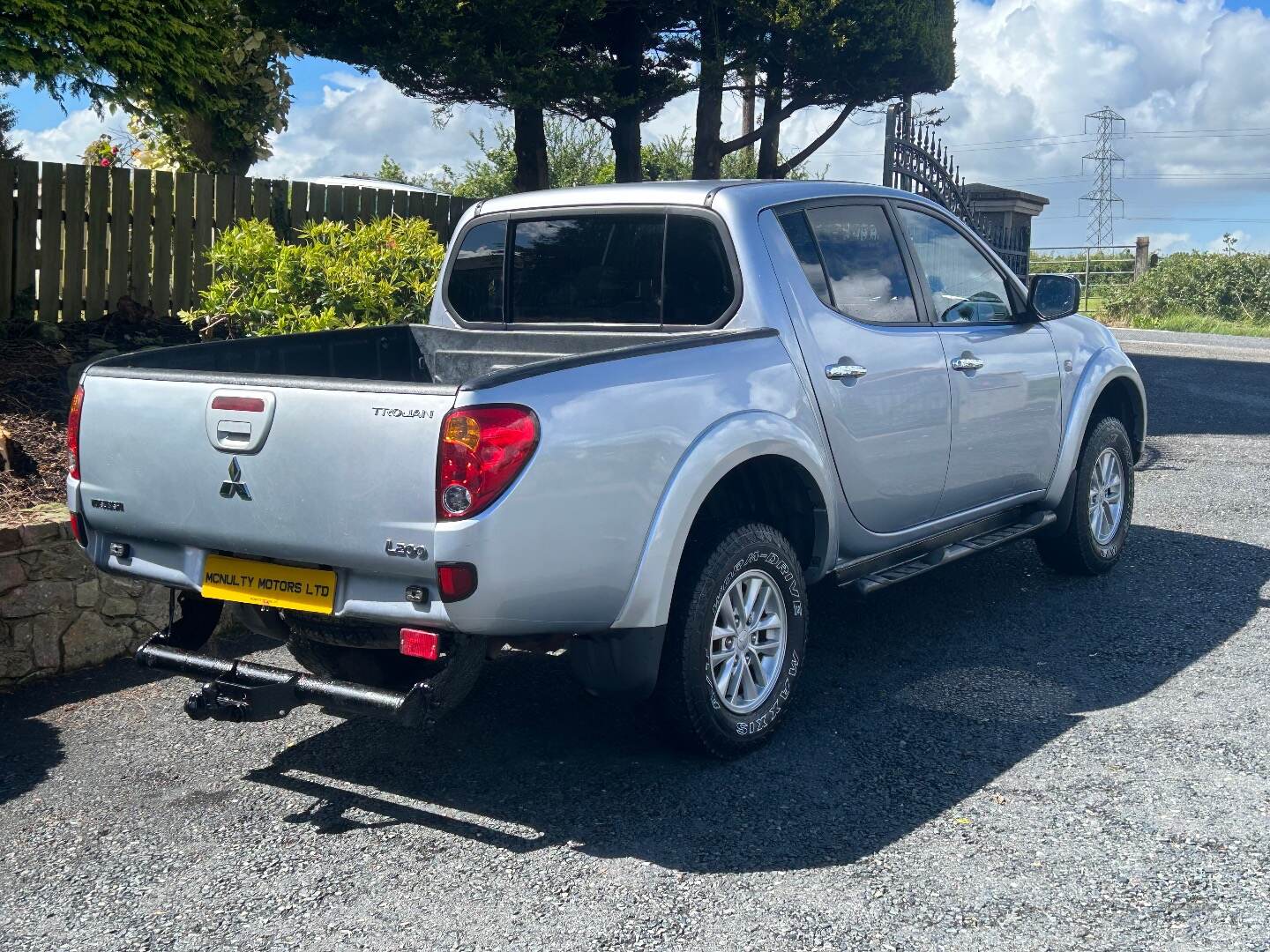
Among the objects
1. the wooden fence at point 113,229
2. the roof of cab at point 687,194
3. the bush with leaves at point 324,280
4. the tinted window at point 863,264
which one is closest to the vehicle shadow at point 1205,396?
the bush with leaves at point 324,280

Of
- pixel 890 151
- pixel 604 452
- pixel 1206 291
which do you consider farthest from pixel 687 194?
pixel 1206 291

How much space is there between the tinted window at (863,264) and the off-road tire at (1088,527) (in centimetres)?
174

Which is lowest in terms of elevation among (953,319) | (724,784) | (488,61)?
(724,784)

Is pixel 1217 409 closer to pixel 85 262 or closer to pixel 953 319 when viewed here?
pixel 953 319

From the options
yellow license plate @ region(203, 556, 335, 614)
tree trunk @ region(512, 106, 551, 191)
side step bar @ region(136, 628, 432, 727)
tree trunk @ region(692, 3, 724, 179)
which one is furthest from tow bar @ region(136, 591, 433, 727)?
tree trunk @ region(692, 3, 724, 179)

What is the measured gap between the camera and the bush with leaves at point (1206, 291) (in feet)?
103

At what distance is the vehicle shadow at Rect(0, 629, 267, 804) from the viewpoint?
4.69 meters

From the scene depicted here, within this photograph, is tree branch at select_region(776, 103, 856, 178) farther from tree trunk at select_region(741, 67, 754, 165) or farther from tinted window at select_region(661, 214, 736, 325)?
tinted window at select_region(661, 214, 736, 325)

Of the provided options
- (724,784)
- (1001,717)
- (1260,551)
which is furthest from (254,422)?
(1260,551)

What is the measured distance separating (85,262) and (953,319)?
6.89 m

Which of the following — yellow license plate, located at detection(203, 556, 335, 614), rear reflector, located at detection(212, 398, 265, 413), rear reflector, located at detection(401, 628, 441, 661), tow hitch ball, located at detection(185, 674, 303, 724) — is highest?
rear reflector, located at detection(212, 398, 265, 413)

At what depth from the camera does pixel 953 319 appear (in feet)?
A: 19.3

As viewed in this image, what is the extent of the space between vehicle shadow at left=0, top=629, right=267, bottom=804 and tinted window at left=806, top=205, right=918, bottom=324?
3078mm

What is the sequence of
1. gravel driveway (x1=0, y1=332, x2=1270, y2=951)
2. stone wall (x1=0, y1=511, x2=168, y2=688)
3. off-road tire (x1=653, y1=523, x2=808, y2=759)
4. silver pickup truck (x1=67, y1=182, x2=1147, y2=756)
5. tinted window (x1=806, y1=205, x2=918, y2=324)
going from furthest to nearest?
stone wall (x1=0, y1=511, x2=168, y2=688)
tinted window (x1=806, y1=205, x2=918, y2=324)
off-road tire (x1=653, y1=523, x2=808, y2=759)
silver pickup truck (x1=67, y1=182, x2=1147, y2=756)
gravel driveway (x1=0, y1=332, x2=1270, y2=951)
